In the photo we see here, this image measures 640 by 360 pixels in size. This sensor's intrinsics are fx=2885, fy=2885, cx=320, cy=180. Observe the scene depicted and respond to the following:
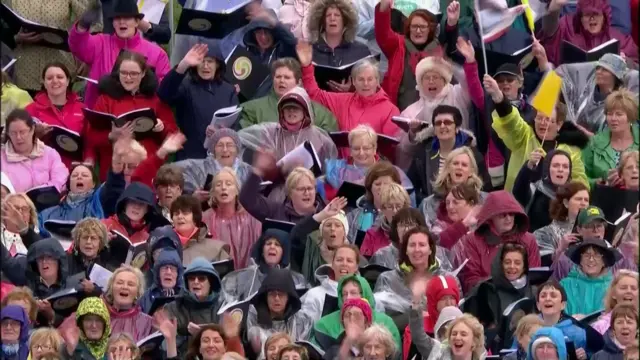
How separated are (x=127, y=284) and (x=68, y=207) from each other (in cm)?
190

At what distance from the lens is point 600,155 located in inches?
941

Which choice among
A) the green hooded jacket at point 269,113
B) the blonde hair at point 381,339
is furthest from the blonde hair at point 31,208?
the blonde hair at point 381,339

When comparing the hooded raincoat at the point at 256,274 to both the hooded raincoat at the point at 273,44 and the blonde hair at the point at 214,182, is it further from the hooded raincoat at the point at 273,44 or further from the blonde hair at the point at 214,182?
the hooded raincoat at the point at 273,44

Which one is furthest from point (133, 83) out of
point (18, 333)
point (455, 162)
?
point (18, 333)

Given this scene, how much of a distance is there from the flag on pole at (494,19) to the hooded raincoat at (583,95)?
61cm

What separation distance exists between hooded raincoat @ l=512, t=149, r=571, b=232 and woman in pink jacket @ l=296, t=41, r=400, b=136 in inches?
49.9

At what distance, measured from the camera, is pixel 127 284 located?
21141 millimetres

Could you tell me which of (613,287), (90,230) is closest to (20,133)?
(90,230)

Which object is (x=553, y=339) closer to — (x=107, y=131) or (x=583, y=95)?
(x=583, y=95)

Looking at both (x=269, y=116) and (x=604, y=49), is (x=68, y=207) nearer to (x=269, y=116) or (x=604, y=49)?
(x=269, y=116)

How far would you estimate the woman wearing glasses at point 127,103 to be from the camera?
2388 cm

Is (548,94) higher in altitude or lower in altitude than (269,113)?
higher

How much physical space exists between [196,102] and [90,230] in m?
2.71

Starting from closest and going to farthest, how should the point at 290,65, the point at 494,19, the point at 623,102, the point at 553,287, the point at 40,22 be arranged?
1. the point at 553,287
2. the point at 623,102
3. the point at 290,65
4. the point at 494,19
5. the point at 40,22
